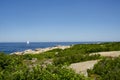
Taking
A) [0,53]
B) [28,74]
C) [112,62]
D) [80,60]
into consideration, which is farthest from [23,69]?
[80,60]

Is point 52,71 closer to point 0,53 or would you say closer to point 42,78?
point 42,78

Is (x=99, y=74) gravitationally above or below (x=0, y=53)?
below

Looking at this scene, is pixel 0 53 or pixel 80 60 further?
pixel 80 60

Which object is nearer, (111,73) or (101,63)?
(111,73)

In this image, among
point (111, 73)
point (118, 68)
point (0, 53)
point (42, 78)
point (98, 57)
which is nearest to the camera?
point (42, 78)

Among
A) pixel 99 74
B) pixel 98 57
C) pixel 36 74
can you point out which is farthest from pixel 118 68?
pixel 36 74

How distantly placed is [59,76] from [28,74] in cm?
107

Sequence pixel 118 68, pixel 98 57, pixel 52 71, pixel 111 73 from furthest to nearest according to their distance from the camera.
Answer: pixel 98 57 < pixel 118 68 < pixel 111 73 < pixel 52 71

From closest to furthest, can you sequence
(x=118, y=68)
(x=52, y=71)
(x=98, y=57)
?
(x=52, y=71), (x=118, y=68), (x=98, y=57)

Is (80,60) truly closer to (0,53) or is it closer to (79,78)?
(0,53)

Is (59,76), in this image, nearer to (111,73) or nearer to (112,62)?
(111,73)

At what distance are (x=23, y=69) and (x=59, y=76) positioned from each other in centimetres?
150

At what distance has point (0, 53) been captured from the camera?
17750 millimetres

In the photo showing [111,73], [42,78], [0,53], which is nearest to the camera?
[42,78]
